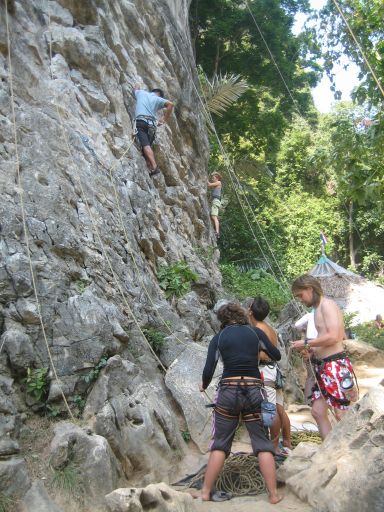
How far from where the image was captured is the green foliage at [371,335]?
13.6 m

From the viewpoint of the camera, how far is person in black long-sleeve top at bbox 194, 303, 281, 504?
3.88 metres

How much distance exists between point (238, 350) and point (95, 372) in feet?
5.27

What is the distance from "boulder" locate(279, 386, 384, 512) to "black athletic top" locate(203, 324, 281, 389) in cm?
76

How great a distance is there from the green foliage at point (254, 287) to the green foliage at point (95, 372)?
699 cm

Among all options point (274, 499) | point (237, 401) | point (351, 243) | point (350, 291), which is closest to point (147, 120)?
point (237, 401)

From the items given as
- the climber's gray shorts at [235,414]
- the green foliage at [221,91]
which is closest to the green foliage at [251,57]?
the green foliage at [221,91]

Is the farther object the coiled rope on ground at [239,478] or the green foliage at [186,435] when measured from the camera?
the green foliage at [186,435]

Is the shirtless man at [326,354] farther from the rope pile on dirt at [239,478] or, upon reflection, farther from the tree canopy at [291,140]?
the tree canopy at [291,140]

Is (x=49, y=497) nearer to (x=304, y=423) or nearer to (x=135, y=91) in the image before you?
(x=304, y=423)

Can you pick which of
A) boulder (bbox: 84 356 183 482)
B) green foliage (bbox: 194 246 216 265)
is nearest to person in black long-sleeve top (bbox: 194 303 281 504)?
boulder (bbox: 84 356 183 482)

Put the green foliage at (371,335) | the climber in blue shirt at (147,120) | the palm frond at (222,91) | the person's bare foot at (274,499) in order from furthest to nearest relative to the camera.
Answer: the palm frond at (222,91) < the green foliage at (371,335) < the climber in blue shirt at (147,120) < the person's bare foot at (274,499)

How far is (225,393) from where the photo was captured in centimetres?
396

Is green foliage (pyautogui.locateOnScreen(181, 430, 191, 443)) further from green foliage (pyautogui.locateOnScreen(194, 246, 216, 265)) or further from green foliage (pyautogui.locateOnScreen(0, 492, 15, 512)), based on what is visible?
green foliage (pyautogui.locateOnScreen(194, 246, 216, 265))

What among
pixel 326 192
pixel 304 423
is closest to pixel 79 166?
pixel 304 423
